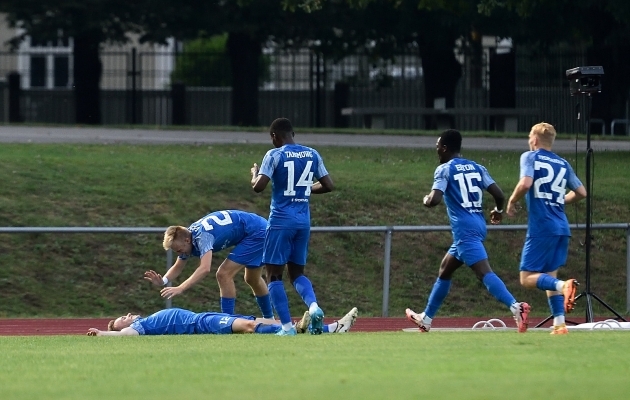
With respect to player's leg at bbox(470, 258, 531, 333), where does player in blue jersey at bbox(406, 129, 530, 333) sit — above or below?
above

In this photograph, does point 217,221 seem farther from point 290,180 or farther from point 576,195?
point 576,195

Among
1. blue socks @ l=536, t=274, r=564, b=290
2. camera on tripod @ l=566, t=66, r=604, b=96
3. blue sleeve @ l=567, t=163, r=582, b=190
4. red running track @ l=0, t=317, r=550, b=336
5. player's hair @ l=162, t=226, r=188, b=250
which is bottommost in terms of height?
red running track @ l=0, t=317, r=550, b=336

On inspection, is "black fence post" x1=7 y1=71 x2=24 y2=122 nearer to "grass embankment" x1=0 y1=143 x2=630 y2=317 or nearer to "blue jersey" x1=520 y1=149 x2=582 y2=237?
"grass embankment" x1=0 y1=143 x2=630 y2=317

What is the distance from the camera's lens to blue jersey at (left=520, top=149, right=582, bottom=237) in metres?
11.9

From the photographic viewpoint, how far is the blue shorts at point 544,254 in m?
12.0

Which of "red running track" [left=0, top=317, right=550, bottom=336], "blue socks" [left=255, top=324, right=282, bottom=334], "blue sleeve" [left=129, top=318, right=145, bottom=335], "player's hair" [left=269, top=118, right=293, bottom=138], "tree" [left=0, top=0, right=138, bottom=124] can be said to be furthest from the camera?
"tree" [left=0, top=0, right=138, bottom=124]

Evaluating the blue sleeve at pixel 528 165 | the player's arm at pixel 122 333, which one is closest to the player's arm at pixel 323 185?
the blue sleeve at pixel 528 165

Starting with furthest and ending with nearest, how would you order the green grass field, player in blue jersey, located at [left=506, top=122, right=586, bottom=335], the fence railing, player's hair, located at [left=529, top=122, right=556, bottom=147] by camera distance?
the fence railing → player's hair, located at [left=529, top=122, right=556, bottom=147] → player in blue jersey, located at [left=506, top=122, right=586, bottom=335] → the green grass field

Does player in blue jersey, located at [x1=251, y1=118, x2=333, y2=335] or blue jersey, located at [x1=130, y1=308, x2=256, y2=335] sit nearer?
player in blue jersey, located at [x1=251, y1=118, x2=333, y2=335]

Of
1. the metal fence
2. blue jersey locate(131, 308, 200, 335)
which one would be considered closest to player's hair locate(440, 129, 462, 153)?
blue jersey locate(131, 308, 200, 335)

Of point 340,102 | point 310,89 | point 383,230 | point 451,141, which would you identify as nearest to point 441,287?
point 451,141

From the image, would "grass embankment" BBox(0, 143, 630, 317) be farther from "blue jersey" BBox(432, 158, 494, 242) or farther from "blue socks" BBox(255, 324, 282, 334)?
"blue jersey" BBox(432, 158, 494, 242)

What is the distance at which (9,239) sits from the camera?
60.3ft

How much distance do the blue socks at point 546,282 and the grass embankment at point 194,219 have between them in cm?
589
